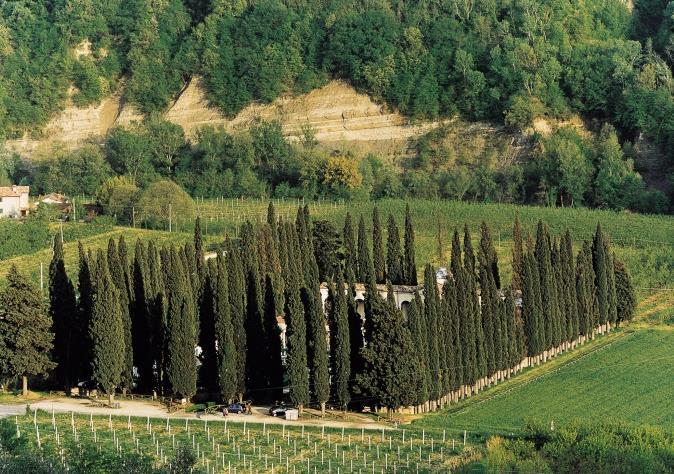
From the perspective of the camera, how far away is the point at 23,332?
201ft

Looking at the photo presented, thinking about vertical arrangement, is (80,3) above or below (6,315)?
above

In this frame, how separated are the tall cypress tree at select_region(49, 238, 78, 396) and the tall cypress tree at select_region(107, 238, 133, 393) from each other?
1698mm

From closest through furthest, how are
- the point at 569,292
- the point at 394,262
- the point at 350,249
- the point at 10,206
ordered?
the point at 569,292, the point at 394,262, the point at 350,249, the point at 10,206

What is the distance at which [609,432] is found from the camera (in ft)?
166

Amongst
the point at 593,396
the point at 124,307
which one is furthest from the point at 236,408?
the point at 593,396

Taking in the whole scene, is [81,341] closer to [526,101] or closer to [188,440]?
[188,440]

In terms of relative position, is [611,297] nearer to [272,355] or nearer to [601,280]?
[601,280]

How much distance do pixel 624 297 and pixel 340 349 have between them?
1843 cm

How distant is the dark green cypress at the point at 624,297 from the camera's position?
73.2 metres

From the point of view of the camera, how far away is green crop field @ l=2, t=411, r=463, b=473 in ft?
165

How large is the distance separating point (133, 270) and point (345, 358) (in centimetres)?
1045

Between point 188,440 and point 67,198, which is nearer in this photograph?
point 188,440

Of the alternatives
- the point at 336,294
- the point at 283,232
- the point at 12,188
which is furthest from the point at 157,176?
the point at 336,294

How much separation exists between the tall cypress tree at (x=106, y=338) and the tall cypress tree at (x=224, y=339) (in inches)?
123
